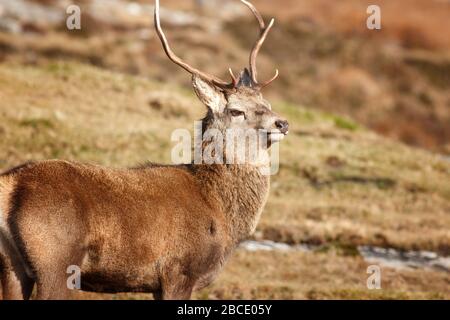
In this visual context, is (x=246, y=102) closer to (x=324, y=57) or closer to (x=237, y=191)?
(x=237, y=191)

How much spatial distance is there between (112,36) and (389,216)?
25016 mm

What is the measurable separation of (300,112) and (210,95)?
18.1 meters

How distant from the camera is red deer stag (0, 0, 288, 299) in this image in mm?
7965

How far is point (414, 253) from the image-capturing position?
17109 mm

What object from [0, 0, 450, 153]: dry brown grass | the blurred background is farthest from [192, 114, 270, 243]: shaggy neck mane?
[0, 0, 450, 153]: dry brown grass

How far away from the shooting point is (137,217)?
344 inches

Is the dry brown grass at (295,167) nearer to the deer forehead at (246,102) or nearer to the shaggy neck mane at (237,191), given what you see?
the shaggy neck mane at (237,191)

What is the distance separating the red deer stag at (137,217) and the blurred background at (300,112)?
3306 mm

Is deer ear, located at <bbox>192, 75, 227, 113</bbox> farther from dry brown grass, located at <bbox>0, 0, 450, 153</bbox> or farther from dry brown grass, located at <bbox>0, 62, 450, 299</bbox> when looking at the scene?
dry brown grass, located at <bbox>0, 0, 450, 153</bbox>

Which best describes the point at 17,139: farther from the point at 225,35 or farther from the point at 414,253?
the point at 225,35

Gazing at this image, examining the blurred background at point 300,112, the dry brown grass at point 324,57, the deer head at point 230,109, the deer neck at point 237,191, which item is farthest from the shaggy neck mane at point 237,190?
the dry brown grass at point 324,57
